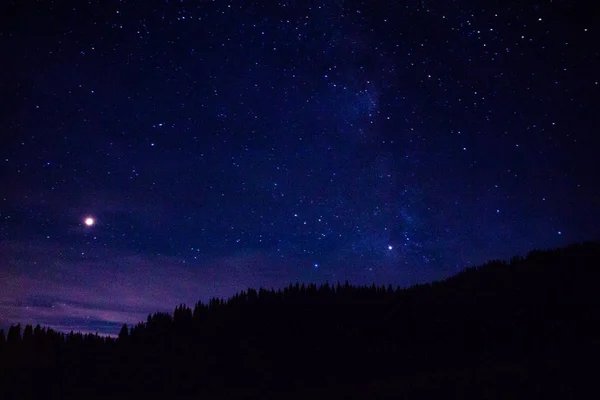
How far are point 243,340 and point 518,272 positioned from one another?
128 ft

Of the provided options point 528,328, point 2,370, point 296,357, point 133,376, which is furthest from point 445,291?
point 2,370

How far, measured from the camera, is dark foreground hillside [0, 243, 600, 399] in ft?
78.6

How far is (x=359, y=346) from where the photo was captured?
46.2 m

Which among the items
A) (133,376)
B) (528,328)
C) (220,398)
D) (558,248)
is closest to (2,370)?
(133,376)

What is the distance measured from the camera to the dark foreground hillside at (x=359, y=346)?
2395 cm

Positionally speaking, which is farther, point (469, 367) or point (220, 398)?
point (220, 398)

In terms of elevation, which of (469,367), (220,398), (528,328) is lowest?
Answer: (220,398)

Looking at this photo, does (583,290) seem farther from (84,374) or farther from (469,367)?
(84,374)

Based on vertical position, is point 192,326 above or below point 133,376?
above

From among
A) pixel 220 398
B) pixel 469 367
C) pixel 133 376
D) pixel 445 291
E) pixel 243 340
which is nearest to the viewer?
pixel 469 367

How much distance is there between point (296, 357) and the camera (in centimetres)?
4525

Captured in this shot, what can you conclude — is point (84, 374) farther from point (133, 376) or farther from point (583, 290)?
point (583, 290)

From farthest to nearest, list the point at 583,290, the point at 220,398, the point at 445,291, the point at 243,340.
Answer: the point at 445,291 < the point at 243,340 < the point at 583,290 < the point at 220,398

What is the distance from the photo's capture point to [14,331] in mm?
55594
